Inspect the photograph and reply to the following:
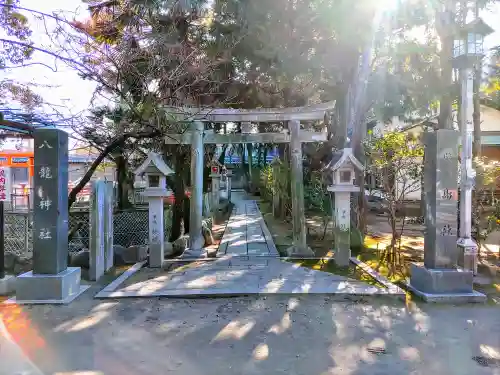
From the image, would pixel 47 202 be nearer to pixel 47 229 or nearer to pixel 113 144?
pixel 47 229

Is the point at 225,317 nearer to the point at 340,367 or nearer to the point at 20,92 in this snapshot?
the point at 340,367

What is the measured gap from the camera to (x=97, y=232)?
26.3 ft

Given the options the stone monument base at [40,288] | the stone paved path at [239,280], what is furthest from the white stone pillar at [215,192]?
the stone monument base at [40,288]

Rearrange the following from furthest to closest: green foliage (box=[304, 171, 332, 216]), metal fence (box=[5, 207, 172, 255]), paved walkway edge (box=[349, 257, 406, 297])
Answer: green foliage (box=[304, 171, 332, 216])
metal fence (box=[5, 207, 172, 255])
paved walkway edge (box=[349, 257, 406, 297])

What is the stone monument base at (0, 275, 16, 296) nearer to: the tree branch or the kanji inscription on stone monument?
the kanji inscription on stone monument

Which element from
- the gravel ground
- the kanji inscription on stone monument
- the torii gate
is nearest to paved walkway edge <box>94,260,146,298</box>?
the gravel ground

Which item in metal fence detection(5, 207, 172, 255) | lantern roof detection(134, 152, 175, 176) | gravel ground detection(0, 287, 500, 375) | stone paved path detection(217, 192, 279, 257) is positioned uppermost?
lantern roof detection(134, 152, 175, 176)

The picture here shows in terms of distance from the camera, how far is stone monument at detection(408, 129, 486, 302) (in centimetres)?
636

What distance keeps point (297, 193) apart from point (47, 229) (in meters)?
5.80

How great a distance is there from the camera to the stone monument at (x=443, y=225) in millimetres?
6355

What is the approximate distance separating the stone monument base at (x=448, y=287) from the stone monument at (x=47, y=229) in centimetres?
574

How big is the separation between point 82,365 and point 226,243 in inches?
310

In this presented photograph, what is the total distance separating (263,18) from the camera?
10688 mm

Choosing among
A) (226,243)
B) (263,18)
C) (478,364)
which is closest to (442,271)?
(478,364)
